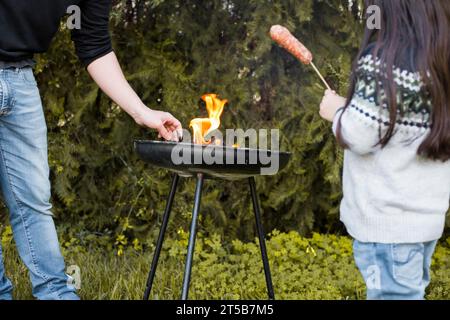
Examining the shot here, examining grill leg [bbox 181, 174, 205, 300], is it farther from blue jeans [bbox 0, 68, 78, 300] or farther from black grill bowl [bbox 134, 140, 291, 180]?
blue jeans [bbox 0, 68, 78, 300]

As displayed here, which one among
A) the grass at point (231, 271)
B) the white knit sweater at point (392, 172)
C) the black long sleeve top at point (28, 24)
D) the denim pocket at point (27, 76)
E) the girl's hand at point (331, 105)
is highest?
the black long sleeve top at point (28, 24)

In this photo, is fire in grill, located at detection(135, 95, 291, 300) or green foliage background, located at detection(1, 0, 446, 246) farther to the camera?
green foliage background, located at detection(1, 0, 446, 246)

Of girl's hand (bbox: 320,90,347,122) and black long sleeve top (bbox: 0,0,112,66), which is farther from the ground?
black long sleeve top (bbox: 0,0,112,66)

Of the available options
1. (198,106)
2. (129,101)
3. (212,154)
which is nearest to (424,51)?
(212,154)

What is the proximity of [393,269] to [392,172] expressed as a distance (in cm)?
30

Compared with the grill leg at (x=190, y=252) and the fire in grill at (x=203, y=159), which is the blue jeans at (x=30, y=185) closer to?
the fire in grill at (x=203, y=159)

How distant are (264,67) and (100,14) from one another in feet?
4.87

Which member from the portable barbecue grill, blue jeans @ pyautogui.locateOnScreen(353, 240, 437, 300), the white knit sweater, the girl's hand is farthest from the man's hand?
blue jeans @ pyautogui.locateOnScreen(353, 240, 437, 300)

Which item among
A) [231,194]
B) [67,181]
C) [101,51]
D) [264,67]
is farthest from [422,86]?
[67,181]

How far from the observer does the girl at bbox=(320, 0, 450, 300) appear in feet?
6.46

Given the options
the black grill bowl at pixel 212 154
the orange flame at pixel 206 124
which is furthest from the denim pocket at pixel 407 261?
the orange flame at pixel 206 124

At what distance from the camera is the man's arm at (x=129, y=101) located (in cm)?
265

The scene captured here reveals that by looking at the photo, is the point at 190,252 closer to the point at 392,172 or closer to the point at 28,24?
the point at 392,172

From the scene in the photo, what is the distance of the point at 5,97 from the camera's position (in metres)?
2.45
